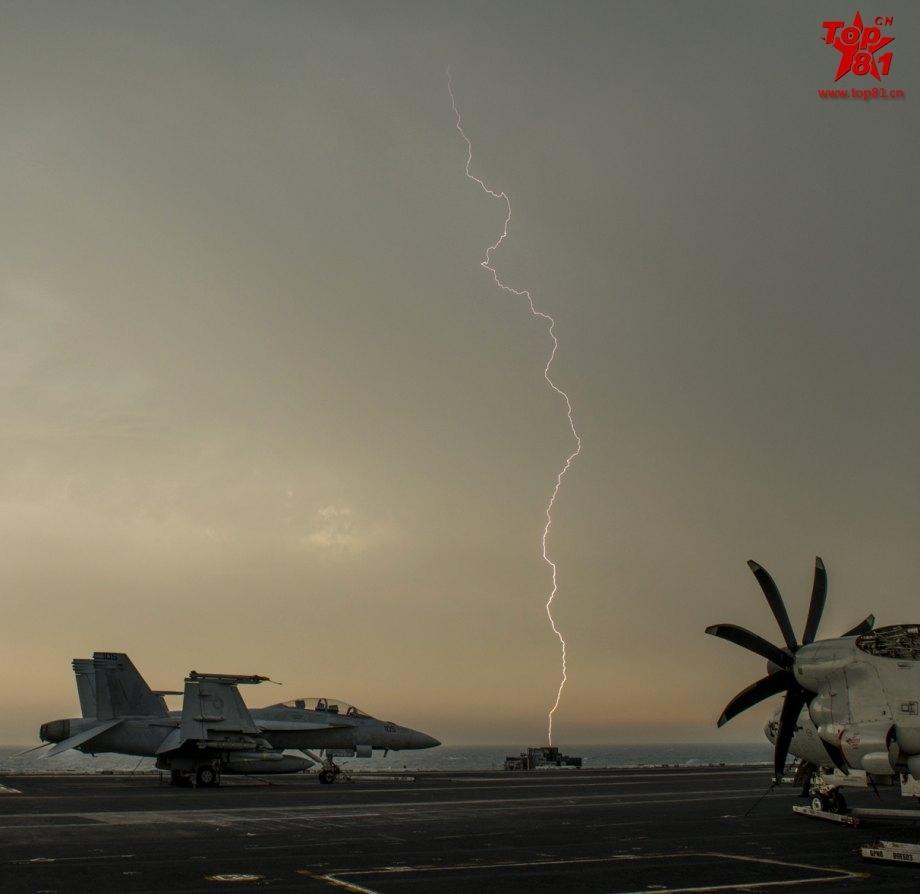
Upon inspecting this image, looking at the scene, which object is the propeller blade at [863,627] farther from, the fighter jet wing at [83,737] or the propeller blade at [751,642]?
the fighter jet wing at [83,737]

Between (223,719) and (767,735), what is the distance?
20.6 m

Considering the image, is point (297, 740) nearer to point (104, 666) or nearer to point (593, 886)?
point (104, 666)

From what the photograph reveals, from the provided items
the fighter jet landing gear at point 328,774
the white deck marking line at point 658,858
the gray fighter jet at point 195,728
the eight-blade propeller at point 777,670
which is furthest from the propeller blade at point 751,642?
the fighter jet landing gear at point 328,774

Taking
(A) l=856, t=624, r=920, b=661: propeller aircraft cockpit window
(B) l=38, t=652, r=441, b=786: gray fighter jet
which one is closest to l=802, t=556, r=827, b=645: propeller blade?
(A) l=856, t=624, r=920, b=661: propeller aircraft cockpit window

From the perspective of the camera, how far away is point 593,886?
44.0 feet

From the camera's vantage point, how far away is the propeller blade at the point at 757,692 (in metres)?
24.2

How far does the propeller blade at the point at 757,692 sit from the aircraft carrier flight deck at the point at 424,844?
9.17 feet

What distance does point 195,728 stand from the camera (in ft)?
116

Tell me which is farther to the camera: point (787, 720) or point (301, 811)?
point (301, 811)

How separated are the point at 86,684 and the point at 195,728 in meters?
7.63

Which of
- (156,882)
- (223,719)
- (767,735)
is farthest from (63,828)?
(767,735)

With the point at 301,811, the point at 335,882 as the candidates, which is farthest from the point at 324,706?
the point at 335,882

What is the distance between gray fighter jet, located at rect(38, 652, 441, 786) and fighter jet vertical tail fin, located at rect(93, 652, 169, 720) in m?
0.04

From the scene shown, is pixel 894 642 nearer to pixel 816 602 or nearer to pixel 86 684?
pixel 816 602
